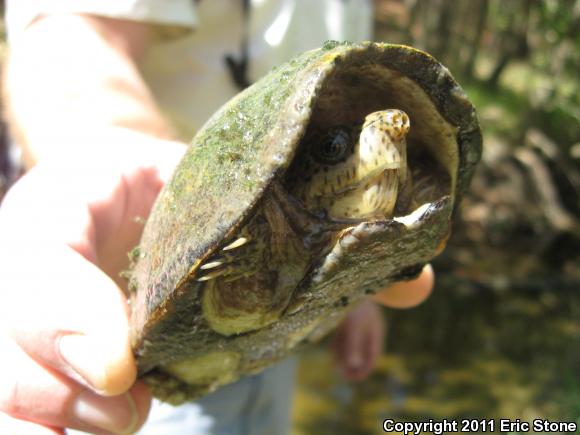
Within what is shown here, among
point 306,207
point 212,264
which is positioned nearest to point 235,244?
point 212,264

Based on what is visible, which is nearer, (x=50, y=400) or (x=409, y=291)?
(x=50, y=400)

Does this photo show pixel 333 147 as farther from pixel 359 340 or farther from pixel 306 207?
pixel 359 340

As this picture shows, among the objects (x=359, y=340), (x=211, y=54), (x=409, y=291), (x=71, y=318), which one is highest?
(x=211, y=54)

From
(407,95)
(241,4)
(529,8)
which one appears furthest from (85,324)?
(529,8)

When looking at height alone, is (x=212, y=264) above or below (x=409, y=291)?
below

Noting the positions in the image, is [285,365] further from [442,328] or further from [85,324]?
[442,328]

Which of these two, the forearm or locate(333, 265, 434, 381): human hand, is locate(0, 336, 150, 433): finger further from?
locate(333, 265, 434, 381): human hand

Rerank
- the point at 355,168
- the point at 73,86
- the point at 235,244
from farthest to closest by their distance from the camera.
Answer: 1. the point at 73,86
2. the point at 355,168
3. the point at 235,244
